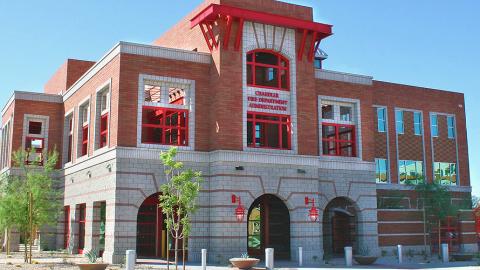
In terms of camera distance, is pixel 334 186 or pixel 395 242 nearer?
pixel 334 186

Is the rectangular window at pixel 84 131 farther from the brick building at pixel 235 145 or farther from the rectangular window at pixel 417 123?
the rectangular window at pixel 417 123

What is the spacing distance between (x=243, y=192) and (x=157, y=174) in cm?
484

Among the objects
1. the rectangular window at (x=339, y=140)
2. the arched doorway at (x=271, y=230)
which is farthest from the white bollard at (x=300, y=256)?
the rectangular window at (x=339, y=140)

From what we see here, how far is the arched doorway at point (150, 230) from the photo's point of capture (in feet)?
117

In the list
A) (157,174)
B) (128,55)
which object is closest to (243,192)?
(157,174)

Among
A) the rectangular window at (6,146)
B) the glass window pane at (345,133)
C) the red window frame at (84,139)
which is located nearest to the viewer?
the glass window pane at (345,133)

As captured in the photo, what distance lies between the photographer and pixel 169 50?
1299 inches

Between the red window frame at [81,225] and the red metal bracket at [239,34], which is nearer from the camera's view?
the red metal bracket at [239,34]

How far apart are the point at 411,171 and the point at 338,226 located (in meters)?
8.65

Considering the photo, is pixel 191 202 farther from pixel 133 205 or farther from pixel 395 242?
pixel 395 242

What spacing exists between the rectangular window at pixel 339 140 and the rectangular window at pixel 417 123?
768 centimetres

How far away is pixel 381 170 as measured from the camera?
4362cm

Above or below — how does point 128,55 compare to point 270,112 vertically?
above

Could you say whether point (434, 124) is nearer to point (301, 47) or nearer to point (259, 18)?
point (301, 47)
